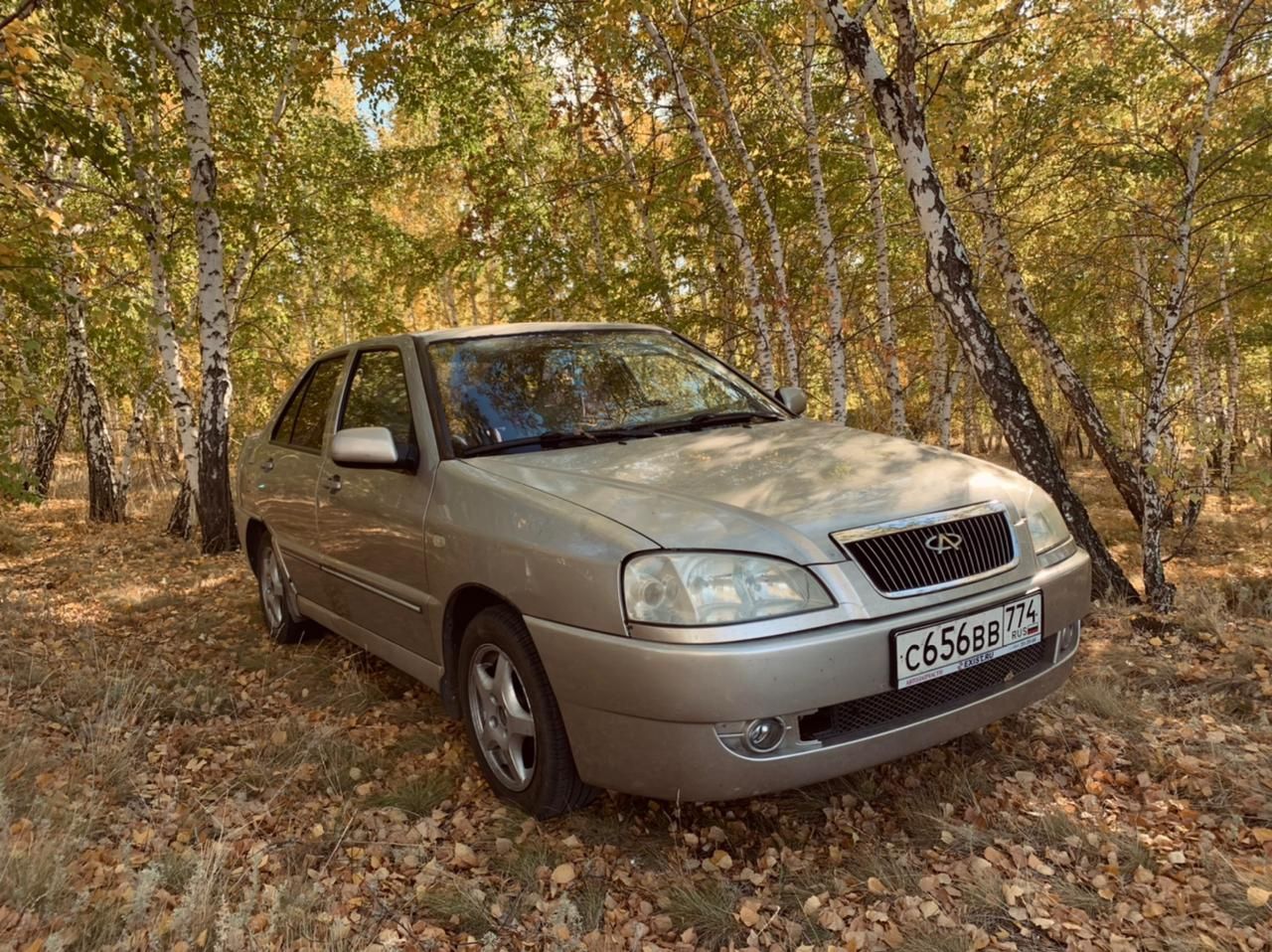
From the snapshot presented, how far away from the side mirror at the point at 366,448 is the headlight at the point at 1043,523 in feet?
7.40

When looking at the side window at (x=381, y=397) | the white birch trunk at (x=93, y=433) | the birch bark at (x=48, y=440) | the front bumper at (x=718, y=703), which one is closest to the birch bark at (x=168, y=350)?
the white birch trunk at (x=93, y=433)

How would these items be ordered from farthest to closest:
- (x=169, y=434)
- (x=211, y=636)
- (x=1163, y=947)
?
(x=169, y=434)
(x=211, y=636)
(x=1163, y=947)

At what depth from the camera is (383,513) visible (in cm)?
344

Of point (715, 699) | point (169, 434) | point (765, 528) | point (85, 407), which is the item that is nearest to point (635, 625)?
point (715, 699)

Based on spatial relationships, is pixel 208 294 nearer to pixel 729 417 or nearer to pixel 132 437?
pixel 132 437

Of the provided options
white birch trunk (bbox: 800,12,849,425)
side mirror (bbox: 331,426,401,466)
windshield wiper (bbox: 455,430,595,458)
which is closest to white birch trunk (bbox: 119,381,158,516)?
white birch trunk (bbox: 800,12,849,425)

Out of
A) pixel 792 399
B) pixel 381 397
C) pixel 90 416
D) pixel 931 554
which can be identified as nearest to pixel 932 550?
pixel 931 554

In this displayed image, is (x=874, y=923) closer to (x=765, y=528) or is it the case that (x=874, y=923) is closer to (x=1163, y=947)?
(x=1163, y=947)

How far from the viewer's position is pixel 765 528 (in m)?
2.44

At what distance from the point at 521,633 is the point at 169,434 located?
25896mm

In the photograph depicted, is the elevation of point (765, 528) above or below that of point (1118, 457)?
above

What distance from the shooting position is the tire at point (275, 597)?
16.0ft

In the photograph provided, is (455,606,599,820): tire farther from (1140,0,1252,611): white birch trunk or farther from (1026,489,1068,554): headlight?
(1140,0,1252,611): white birch trunk

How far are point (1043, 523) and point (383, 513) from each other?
2.48 meters
